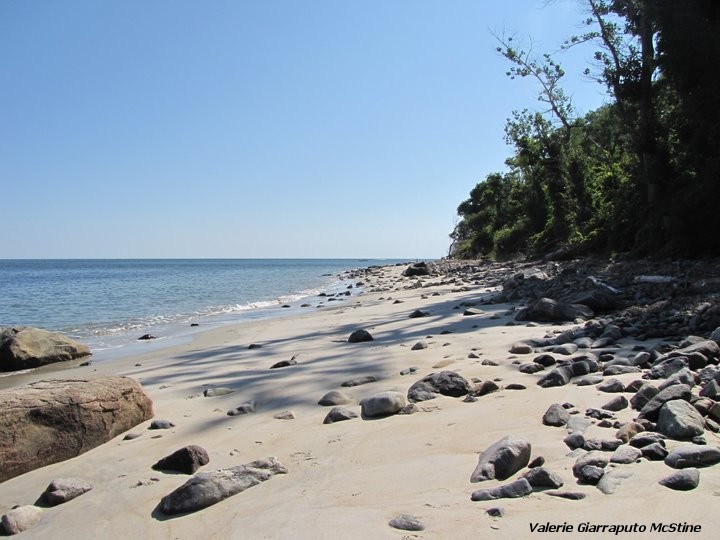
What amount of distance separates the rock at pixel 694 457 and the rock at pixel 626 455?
0.40ft

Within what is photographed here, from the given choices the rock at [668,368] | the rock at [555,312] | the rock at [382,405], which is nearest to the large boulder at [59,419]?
the rock at [382,405]

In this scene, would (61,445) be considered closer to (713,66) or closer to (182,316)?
(182,316)

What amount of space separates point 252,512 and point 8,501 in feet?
5.66

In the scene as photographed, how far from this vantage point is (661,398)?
300 cm

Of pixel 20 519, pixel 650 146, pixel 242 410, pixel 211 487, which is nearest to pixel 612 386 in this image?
pixel 211 487

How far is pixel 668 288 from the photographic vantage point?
786cm

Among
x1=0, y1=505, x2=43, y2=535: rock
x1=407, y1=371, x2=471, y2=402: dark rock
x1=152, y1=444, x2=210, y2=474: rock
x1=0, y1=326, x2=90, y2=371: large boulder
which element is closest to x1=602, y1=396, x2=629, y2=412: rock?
x1=407, y1=371, x2=471, y2=402: dark rock

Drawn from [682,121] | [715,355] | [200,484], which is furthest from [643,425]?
[682,121]

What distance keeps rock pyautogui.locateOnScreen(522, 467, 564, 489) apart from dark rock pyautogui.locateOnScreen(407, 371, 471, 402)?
1.69 metres

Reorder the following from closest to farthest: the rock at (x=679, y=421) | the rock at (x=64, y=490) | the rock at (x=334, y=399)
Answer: the rock at (x=679, y=421), the rock at (x=64, y=490), the rock at (x=334, y=399)

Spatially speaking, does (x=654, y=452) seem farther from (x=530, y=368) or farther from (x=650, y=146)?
(x=650, y=146)

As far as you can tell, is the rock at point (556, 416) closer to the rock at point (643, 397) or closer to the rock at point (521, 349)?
the rock at point (643, 397)

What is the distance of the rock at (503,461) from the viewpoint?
248 cm

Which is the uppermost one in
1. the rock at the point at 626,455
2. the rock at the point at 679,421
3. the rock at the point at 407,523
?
the rock at the point at 679,421
